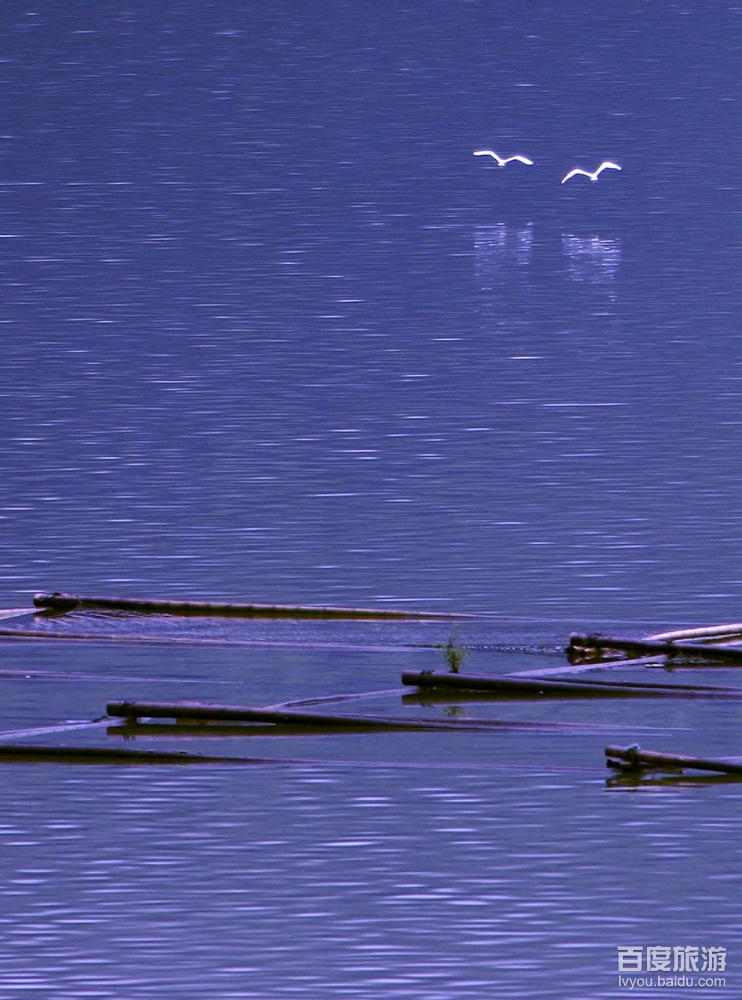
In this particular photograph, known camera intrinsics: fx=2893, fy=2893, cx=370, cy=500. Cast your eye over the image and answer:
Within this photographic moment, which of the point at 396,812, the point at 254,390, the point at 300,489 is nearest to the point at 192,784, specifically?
the point at 396,812

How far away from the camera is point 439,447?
16.2 m

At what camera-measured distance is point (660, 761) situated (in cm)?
909

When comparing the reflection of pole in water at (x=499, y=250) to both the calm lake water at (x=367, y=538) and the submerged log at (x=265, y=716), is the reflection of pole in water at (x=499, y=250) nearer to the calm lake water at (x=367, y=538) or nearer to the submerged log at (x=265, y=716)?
the calm lake water at (x=367, y=538)

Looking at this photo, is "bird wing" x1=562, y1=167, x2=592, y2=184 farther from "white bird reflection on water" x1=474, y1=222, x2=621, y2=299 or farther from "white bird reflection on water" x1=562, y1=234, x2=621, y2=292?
"white bird reflection on water" x1=562, y1=234, x2=621, y2=292

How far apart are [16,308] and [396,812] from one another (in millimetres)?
15343

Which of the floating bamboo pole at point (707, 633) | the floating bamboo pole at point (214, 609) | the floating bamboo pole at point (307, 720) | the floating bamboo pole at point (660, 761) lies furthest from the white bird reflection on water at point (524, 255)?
the floating bamboo pole at point (660, 761)

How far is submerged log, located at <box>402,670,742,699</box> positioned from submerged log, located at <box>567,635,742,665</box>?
0.23 m

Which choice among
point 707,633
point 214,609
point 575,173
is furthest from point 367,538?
point 575,173

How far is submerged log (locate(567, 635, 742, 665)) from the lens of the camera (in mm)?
10297

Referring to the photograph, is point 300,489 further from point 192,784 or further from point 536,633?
point 192,784

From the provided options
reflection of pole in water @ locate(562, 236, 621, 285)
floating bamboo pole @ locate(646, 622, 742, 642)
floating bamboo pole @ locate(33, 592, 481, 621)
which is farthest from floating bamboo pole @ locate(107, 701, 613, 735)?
reflection of pole in water @ locate(562, 236, 621, 285)

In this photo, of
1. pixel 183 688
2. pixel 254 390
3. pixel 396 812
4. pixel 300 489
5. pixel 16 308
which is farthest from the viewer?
pixel 16 308

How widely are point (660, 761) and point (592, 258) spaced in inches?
713

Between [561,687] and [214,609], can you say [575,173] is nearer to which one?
[214,609]
